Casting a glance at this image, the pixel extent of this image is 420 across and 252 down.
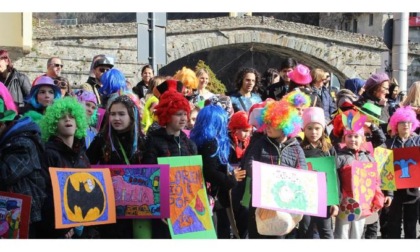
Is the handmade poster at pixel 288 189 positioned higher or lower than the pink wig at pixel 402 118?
lower

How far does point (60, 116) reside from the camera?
6758 millimetres

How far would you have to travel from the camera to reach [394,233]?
955cm

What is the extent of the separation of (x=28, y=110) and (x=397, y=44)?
8.22 metres

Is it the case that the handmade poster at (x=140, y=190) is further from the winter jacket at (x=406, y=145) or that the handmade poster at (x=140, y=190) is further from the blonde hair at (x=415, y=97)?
the blonde hair at (x=415, y=97)

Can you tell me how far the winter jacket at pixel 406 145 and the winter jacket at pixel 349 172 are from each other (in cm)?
90

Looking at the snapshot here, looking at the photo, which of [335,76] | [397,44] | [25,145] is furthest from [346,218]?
[335,76]

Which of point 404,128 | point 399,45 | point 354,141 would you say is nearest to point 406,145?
point 404,128

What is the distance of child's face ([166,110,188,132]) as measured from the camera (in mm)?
7152

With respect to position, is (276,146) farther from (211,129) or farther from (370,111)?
(370,111)

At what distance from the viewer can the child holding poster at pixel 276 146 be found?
7547mm

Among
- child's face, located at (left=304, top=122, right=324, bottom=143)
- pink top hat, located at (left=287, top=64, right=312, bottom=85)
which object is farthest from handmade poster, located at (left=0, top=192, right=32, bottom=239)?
pink top hat, located at (left=287, top=64, right=312, bottom=85)

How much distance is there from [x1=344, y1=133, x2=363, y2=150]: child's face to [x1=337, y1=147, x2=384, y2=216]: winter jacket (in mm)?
39

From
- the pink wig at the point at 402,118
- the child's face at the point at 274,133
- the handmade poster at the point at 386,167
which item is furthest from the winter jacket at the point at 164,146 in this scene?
the pink wig at the point at 402,118

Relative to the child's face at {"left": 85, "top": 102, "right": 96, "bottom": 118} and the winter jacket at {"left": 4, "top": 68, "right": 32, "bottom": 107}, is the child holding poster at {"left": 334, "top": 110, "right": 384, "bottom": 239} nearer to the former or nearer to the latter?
the child's face at {"left": 85, "top": 102, "right": 96, "bottom": 118}
